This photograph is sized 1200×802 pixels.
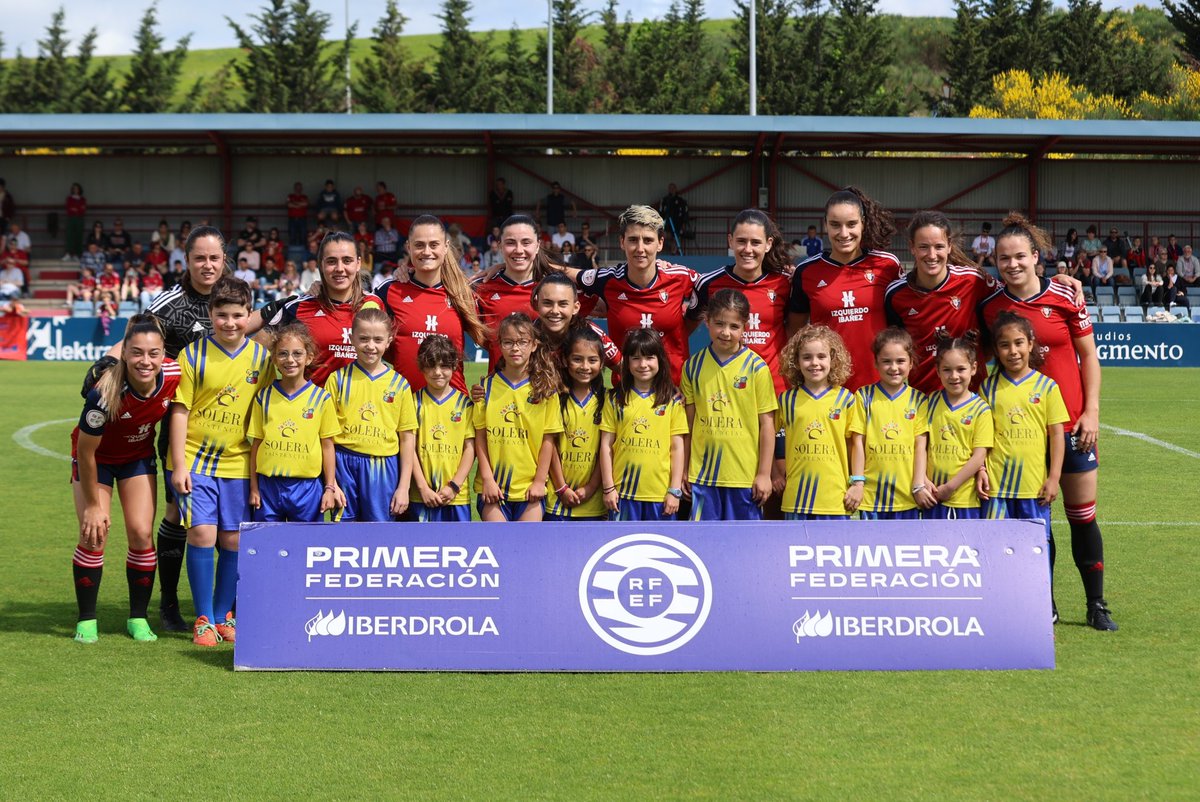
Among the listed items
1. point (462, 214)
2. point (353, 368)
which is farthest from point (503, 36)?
point (353, 368)

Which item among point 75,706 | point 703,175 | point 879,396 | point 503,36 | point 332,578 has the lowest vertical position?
point 75,706

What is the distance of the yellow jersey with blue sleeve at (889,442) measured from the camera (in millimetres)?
5547

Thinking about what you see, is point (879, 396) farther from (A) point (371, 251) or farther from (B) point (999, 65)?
(B) point (999, 65)

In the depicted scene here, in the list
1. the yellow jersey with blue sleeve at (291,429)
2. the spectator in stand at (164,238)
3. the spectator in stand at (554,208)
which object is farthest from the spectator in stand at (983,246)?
the yellow jersey with blue sleeve at (291,429)

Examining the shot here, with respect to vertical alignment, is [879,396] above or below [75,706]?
above

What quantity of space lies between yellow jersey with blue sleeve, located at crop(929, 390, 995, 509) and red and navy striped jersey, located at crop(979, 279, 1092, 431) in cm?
42

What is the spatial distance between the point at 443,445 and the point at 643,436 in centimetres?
89

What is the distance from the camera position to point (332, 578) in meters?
4.99

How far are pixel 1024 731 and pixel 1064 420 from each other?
1800 mm

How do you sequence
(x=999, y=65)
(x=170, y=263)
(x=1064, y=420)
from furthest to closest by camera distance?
(x=999, y=65), (x=170, y=263), (x=1064, y=420)

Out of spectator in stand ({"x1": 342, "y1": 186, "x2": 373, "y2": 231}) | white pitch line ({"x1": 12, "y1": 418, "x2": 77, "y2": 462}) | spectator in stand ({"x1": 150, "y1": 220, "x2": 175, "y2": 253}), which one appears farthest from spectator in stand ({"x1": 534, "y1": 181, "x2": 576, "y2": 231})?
white pitch line ({"x1": 12, "y1": 418, "x2": 77, "y2": 462})

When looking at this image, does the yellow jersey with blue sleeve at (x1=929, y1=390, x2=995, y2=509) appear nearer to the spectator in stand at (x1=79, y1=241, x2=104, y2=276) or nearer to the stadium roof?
the stadium roof

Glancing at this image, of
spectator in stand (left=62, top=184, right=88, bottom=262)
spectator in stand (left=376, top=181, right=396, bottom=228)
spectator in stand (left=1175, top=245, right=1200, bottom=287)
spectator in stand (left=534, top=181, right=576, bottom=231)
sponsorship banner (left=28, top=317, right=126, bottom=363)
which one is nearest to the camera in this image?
sponsorship banner (left=28, top=317, right=126, bottom=363)

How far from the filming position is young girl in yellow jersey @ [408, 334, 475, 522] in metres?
5.70
